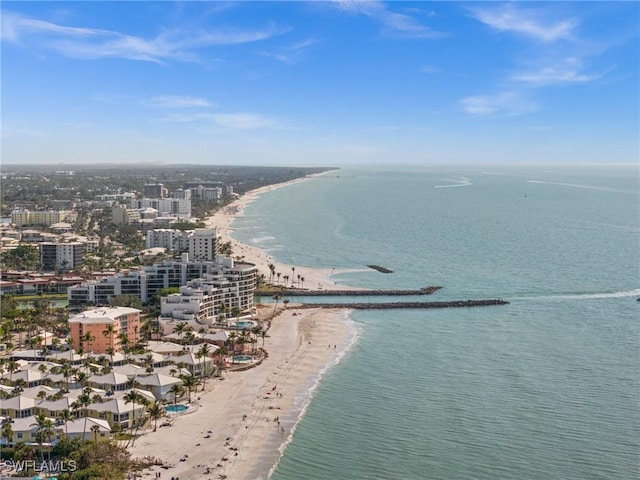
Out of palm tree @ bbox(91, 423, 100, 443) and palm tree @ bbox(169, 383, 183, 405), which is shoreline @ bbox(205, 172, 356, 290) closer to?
palm tree @ bbox(169, 383, 183, 405)

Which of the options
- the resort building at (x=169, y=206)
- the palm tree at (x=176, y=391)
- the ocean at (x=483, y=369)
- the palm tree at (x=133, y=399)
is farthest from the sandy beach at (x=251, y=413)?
the resort building at (x=169, y=206)

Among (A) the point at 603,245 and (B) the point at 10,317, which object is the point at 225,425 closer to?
(B) the point at 10,317

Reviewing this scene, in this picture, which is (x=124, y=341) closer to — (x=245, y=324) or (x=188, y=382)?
(x=188, y=382)

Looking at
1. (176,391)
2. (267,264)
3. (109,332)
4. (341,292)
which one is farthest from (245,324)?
(267,264)

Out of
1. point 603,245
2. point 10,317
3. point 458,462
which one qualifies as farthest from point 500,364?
point 603,245

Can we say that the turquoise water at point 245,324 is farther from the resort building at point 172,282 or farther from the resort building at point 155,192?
the resort building at point 155,192

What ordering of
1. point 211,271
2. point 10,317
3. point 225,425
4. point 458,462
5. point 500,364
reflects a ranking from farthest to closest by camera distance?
point 211,271 → point 10,317 → point 500,364 → point 225,425 → point 458,462

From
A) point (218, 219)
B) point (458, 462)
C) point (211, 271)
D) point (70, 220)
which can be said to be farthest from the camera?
point (218, 219)

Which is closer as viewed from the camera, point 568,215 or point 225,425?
point 225,425
